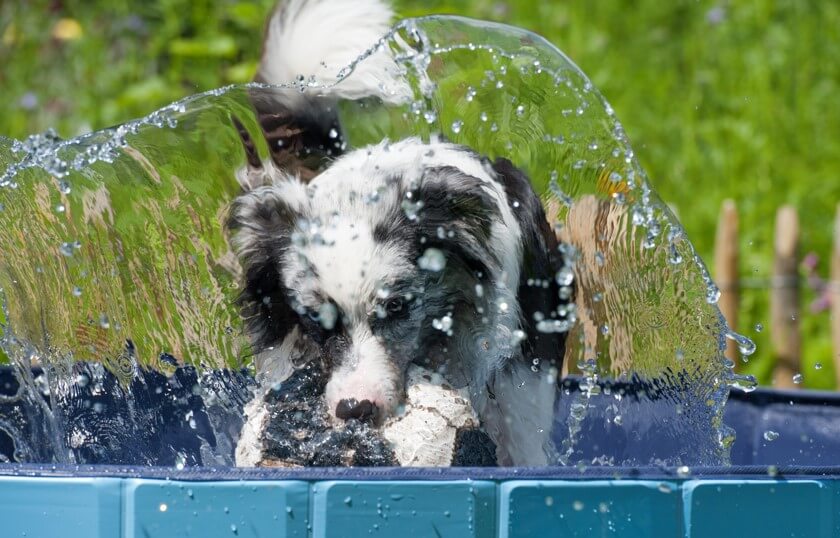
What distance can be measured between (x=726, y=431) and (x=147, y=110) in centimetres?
398

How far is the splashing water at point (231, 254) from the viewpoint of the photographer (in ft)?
6.78

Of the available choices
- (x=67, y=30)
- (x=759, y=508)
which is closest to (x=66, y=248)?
(x=759, y=508)

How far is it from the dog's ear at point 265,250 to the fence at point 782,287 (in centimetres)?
255

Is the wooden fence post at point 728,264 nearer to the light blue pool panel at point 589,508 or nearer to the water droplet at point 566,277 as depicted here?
the water droplet at point 566,277

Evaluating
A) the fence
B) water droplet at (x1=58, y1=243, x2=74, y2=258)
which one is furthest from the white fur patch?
the fence

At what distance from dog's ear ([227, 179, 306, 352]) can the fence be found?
2546 millimetres

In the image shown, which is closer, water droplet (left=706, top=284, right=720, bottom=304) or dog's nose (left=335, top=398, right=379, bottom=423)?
dog's nose (left=335, top=398, right=379, bottom=423)

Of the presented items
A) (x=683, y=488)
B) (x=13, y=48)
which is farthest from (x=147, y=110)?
(x=683, y=488)

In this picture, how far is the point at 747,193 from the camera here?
220 inches

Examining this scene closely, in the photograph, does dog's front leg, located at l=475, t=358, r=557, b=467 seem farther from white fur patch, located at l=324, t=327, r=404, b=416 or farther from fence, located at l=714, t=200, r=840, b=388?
fence, located at l=714, t=200, r=840, b=388

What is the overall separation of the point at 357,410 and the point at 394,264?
1.13 feet

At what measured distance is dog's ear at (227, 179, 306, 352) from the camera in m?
2.38

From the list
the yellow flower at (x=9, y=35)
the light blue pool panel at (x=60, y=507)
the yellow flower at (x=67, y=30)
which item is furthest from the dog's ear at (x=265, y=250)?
the yellow flower at (x=9, y=35)

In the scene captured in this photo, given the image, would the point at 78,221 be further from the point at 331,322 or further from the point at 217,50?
the point at 217,50
